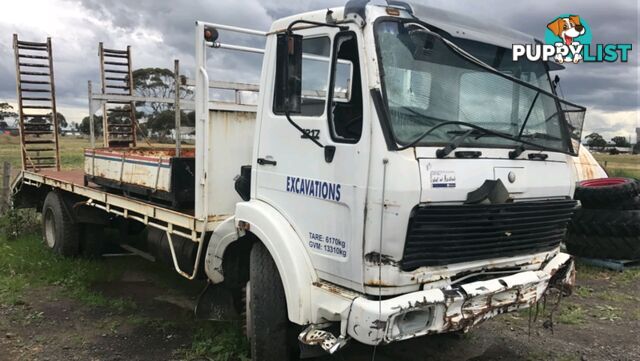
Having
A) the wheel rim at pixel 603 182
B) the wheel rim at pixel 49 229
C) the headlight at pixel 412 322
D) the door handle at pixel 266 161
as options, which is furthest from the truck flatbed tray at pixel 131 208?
the wheel rim at pixel 603 182

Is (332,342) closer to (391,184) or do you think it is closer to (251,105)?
(391,184)

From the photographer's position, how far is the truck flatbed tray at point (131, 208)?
4.81 m

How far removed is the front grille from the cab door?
35cm

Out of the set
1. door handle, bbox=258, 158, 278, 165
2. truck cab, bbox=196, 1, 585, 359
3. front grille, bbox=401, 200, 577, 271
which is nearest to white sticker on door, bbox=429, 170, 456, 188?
truck cab, bbox=196, 1, 585, 359

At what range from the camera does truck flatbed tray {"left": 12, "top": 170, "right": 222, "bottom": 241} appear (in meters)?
4.81

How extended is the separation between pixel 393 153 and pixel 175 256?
9.98 feet

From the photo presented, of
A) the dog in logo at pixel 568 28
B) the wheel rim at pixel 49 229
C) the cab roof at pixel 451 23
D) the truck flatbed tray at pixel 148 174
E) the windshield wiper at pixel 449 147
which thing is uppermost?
the dog in logo at pixel 568 28

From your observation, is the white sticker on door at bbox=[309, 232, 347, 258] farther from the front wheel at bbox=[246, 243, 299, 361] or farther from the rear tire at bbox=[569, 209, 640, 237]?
the rear tire at bbox=[569, 209, 640, 237]

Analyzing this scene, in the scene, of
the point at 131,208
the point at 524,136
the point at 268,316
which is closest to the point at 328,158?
the point at 268,316

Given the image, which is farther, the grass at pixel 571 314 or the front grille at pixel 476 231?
the grass at pixel 571 314

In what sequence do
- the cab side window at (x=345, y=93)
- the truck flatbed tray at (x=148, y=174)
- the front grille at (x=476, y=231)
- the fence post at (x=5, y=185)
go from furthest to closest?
1. the fence post at (x=5, y=185)
2. the truck flatbed tray at (x=148, y=174)
3. the cab side window at (x=345, y=93)
4. the front grille at (x=476, y=231)

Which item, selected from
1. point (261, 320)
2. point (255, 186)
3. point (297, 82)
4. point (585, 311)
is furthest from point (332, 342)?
point (585, 311)

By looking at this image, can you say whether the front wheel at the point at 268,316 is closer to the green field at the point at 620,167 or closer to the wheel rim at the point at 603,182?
the wheel rim at the point at 603,182

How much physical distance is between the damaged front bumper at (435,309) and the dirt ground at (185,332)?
1.10 metres
